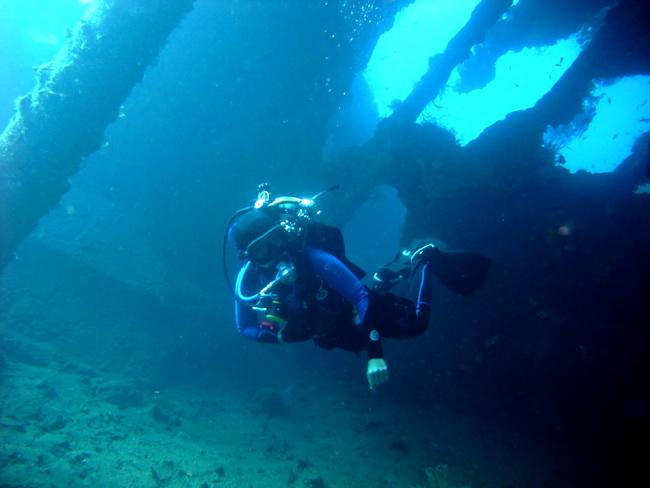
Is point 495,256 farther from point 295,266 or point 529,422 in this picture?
point 295,266

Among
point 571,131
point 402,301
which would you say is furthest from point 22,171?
point 571,131

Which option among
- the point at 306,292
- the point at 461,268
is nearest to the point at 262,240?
the point at 306,292

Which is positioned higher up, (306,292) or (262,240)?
(262,240)

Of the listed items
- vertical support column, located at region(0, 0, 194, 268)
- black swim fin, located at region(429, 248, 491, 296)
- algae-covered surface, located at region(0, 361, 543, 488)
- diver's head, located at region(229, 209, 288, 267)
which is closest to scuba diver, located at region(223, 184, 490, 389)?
diver's head, located at region(229, 209, 288, 267)

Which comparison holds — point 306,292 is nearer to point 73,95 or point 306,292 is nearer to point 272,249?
point 272,249

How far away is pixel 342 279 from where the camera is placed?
13.2ft

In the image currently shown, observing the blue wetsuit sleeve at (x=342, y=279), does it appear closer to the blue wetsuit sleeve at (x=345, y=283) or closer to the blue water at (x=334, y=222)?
the blue wetsuit sleeve at (x=345, y=283)

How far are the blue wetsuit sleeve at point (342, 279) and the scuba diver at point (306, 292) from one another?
1 cm

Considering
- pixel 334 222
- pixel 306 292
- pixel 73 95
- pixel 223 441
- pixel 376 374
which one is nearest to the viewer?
pixel 376 374

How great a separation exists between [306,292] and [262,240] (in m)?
0.75

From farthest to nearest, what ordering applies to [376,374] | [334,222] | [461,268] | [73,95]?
[334,222] < [73,95] < [461,268] < [376,374]

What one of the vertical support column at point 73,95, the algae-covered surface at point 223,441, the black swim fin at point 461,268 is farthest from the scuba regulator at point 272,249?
the vertical support column at point 73,95

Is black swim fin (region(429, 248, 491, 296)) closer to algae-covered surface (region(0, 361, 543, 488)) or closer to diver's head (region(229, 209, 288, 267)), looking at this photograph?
diver's head (region(229, 209, 288, 267))

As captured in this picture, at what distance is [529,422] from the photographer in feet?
27.8
